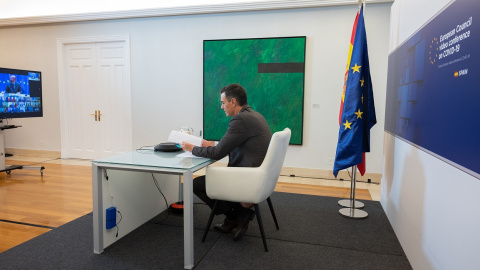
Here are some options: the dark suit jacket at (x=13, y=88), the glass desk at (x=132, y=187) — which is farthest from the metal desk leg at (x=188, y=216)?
the dark suit jacket at (x=13, y=88)

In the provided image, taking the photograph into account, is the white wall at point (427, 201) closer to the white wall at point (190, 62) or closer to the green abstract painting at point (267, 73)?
the white wall at point (190, 62)

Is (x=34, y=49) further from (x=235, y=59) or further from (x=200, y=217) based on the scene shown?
(x=200, y=217)

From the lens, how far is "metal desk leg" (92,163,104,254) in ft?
7.95

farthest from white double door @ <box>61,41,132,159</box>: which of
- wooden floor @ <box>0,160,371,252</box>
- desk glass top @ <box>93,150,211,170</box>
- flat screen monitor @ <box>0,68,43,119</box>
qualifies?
desk glass top @ <box>93,150,211,170</box>

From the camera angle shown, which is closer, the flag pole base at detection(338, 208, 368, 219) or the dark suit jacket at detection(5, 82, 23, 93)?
the flag pole base at detection(338, 208, 368, 219)

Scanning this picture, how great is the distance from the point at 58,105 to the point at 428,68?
20.0ft

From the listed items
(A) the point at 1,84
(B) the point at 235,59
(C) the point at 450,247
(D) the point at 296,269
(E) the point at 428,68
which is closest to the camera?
(C) the point at 450,247

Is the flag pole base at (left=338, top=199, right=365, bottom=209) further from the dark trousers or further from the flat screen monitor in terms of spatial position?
the flat screen monitor

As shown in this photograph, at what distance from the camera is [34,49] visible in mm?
6266

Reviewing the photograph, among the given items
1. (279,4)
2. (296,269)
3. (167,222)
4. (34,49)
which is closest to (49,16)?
(34,49)

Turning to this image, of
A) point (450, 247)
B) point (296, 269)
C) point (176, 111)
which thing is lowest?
point (296, 269)

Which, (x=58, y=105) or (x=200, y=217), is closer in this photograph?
(x=200, y=217)

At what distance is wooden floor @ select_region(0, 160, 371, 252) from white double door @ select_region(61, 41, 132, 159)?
706 mm

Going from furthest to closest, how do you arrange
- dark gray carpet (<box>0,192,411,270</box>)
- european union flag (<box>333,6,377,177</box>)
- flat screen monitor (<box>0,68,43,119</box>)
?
flat screen monitor (<box>0,68,43,119</box>) → european union flag (<box>333,6,377,177</box>) → dark gray carpet (<box>0,192,411,270</box>)
